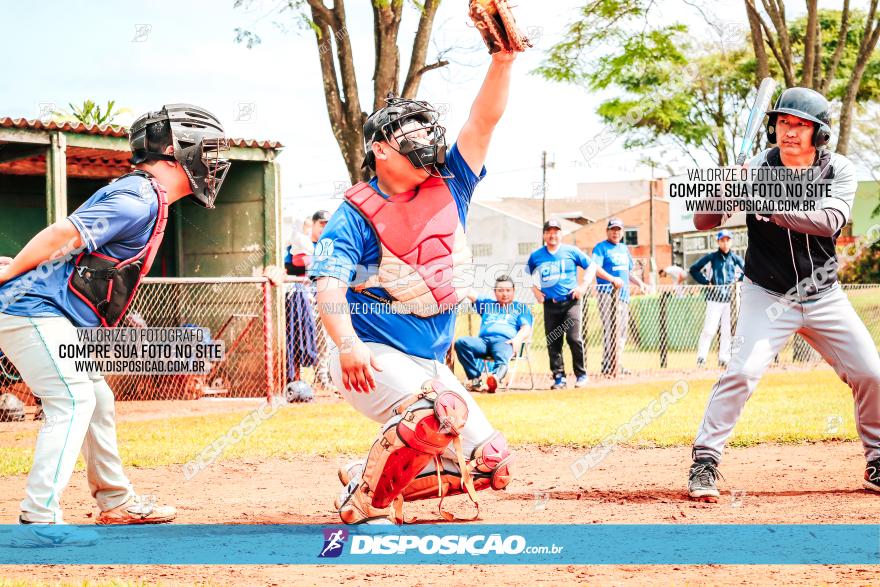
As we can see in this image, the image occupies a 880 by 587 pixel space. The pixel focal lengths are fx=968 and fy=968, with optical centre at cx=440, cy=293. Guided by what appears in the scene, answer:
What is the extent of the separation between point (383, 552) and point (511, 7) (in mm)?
2509

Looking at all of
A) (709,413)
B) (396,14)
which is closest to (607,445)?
(709,413)

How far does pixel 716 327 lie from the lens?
52.5 ft

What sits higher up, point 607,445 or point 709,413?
point 709,413

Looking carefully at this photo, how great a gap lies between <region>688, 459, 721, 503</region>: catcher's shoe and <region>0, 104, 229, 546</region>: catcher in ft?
10.1

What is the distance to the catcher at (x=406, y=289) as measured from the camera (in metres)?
4.48

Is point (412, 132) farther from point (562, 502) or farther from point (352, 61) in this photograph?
point (352, 61)

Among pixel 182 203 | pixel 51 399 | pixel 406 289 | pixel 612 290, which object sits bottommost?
pixel 51 399

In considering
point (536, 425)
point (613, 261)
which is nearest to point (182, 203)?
point (613, 261)

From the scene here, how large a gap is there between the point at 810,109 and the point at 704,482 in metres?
2.28

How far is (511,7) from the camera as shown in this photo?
440 centimetres

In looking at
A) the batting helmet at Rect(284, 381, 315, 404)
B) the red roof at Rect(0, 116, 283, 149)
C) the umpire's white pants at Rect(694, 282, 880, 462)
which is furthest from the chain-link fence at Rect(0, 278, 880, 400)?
the umpire's white pants at Rect(694, 282, 880, 462)

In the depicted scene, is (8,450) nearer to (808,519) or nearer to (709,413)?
(709,413)

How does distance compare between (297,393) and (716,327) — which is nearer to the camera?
(297,393)

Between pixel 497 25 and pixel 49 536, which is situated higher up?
pixel 497 25
